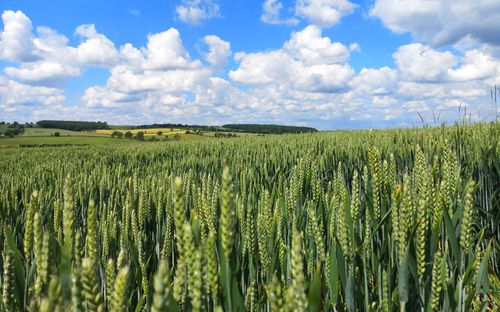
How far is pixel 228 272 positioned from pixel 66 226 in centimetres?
36

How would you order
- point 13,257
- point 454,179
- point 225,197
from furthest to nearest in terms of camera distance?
point 454,179 → point 13,257 → point 225,197

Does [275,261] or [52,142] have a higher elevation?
[275,261]

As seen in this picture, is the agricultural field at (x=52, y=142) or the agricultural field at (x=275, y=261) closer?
the agricultural field at (x=275, y=261)

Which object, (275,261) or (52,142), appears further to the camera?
(52,142)

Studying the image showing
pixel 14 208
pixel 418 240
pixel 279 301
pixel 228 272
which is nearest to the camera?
pixel 279 301

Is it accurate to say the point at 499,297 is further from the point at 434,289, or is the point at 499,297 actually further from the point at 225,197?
the point at 225,197

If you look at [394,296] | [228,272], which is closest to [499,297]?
[394,296]

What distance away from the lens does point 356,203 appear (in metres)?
1.41

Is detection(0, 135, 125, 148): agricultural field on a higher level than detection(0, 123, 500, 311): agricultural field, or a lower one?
lower

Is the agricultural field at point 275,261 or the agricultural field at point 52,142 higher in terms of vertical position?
the agricultural field at point 275,261

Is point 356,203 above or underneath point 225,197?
underneath

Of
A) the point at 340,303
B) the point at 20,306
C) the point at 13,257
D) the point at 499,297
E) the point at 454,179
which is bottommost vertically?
the point at 499,297

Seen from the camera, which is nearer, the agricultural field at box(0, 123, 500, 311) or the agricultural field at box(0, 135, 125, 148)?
the agricultural field at box(0, 123, 500, 311)

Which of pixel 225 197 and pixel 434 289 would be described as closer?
pixel 225 197
